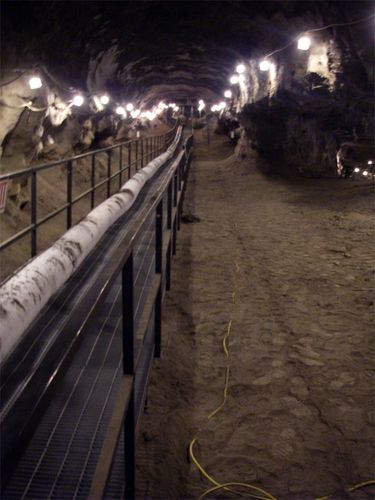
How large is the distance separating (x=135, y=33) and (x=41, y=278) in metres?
11.5

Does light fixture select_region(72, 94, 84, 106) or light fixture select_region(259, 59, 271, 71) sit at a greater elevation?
light fixture select_region(259, 59, 271, 71)

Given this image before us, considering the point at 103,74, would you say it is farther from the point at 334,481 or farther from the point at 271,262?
→ the point at 334,481

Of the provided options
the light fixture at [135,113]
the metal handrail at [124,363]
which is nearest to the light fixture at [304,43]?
the metal handrail at [124,363]

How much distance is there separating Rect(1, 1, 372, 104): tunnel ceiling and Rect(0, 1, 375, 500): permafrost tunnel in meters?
0.07

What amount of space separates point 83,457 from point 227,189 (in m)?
12.3

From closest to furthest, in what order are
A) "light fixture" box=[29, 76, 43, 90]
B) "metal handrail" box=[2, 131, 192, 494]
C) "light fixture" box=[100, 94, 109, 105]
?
"metal handrail" box=[2, 131, 192, 494] → "light fixture" box=[29, 76, 43, 90] → "light fixture" box=[100, 94, 109, 105]

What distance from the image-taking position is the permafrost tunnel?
271cm

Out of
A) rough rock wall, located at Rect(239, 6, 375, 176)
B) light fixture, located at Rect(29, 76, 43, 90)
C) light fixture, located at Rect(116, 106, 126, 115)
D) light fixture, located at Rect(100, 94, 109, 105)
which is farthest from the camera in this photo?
light fixture, located at Rect(116, 106, 126, 115)

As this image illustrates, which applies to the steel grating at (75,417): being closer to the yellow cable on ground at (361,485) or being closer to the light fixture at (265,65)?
the yellow cable on ground at (361,485)

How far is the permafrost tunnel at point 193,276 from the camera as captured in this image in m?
2.71

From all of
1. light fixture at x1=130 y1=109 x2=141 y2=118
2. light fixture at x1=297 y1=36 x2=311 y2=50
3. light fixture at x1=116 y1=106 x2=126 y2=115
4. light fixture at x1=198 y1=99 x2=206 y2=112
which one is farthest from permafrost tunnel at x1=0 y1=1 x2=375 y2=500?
light fixture at x1=198 y1=99 x2=206 y2=112

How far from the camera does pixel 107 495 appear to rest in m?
2.53

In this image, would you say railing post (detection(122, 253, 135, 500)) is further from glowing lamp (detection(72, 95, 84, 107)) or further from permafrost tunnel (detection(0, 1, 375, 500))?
glowing lamp (detection(72, 95, 84, 107))

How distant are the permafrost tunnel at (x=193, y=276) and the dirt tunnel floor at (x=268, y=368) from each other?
0.06 ft
